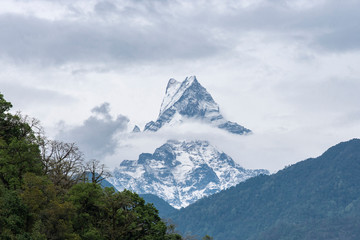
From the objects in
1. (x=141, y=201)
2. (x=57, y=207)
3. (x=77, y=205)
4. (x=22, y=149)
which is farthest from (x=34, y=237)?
(x=141, y=201)

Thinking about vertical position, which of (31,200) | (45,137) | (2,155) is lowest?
(31,200)

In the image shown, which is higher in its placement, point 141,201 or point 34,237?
point 141,201

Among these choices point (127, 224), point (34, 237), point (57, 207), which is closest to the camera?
point (34, 237)

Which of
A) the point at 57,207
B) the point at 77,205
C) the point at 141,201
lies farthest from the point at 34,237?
the point at 141,201

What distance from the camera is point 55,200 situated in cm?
9088

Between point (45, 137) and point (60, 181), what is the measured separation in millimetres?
14299

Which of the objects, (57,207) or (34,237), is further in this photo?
(57,207)

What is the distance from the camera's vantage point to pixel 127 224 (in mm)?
100000

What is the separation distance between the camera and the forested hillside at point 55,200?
86.8 meters

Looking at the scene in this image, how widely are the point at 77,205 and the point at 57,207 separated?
286 inches

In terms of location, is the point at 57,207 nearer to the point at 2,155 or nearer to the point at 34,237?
the point at 34,237

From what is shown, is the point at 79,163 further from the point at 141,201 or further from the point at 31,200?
the point at 31,200

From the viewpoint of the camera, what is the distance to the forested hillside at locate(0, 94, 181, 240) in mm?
86794

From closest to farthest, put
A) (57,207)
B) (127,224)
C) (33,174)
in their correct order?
(57,207) → (33,174) → (127,224)
